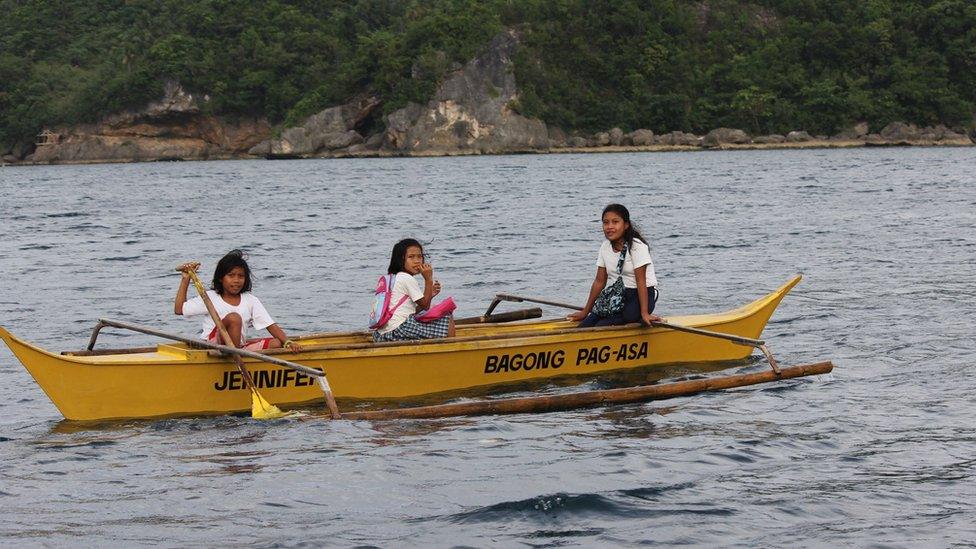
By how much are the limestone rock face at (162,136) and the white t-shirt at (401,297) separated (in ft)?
327

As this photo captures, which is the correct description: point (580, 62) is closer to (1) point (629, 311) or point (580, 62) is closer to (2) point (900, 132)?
(2) point (900, 132)

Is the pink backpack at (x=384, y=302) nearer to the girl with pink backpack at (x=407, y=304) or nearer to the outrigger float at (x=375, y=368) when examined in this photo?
the girl with pink backpack at (x=407, y=304)

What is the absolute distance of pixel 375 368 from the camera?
1171cm

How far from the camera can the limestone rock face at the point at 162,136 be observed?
357 ft

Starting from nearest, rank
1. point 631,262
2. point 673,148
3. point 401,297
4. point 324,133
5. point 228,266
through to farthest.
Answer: point 228,266
point 401,297
point 631,262
point 673,148
point 324,133

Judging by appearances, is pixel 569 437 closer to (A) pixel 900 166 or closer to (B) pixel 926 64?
(A) pixel 900 166

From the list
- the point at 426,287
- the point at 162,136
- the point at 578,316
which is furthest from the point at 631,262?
the point at 162,136

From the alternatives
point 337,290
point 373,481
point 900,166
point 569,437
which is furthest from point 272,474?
point 900,166

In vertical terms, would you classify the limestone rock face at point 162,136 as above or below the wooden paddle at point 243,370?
above

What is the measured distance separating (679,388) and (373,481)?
367 cm

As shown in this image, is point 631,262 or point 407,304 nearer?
point 407,304

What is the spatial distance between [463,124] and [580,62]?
44.1 ft

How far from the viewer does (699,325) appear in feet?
43.6

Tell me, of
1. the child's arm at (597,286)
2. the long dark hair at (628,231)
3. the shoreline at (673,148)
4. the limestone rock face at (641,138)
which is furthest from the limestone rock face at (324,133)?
the long dark hair at (628,231)
